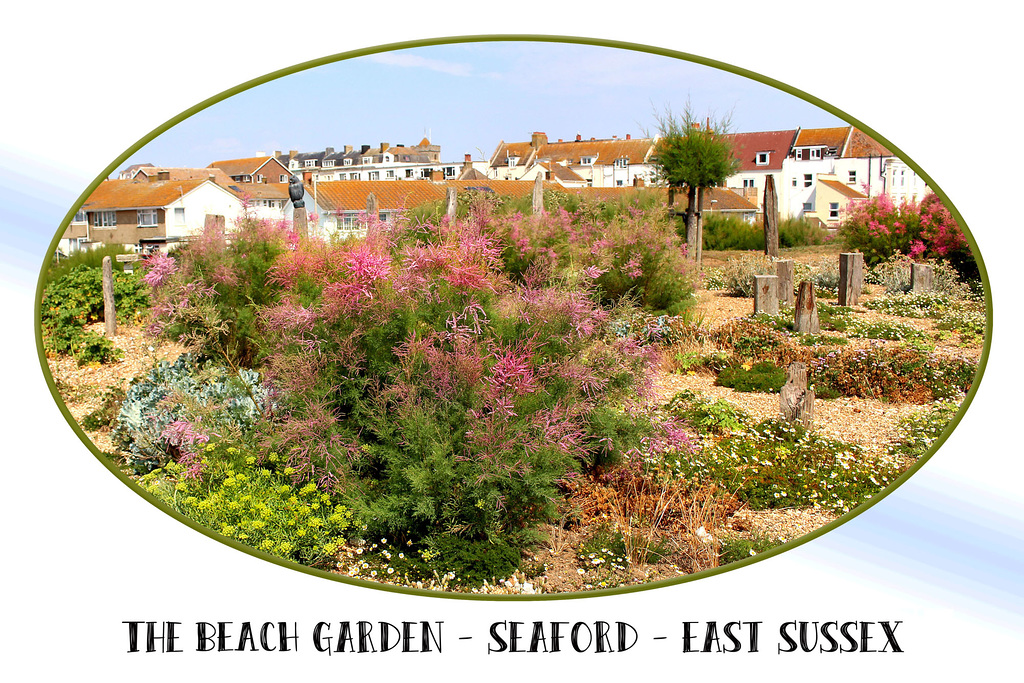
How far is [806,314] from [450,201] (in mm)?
3699

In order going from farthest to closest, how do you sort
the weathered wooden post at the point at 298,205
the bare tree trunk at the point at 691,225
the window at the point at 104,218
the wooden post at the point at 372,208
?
1. the bare tree trunk at the point at 691,225
2. the weathered wooden post at the point at 298,205
3. the wooden post at the point at 372,208
4. the window at the point at 104,218

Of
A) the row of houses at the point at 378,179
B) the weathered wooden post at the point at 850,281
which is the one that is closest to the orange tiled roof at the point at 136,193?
the row of houses at the point at 378,179

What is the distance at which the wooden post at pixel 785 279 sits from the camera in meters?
6.50

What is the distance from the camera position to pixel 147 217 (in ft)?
15.0

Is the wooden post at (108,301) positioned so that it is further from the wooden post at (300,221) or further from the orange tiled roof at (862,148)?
the orange tiled roof at (862,148)

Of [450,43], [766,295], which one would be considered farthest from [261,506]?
[766,295]

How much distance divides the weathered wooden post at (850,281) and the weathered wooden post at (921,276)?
0.45 metres

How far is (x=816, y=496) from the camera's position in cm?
445

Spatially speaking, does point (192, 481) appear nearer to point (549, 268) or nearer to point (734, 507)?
point (549, 268)

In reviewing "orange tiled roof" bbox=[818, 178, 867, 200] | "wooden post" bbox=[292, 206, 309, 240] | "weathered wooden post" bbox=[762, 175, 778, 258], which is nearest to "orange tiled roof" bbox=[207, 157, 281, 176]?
"wooden post" bbox=[292, 206, 309, 240]

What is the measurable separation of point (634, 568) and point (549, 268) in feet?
5.66

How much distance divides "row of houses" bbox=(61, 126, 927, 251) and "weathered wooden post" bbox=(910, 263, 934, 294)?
1.08m

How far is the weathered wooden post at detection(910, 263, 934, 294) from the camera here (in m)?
5.90

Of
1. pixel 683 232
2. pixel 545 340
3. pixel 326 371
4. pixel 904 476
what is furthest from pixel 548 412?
pixel 683 232
